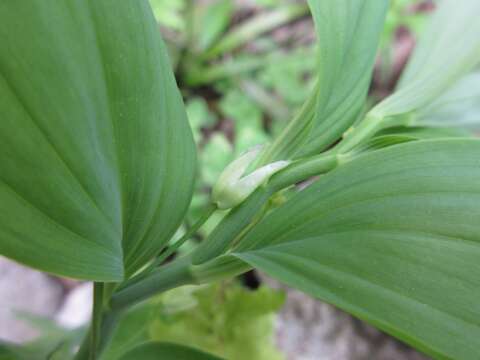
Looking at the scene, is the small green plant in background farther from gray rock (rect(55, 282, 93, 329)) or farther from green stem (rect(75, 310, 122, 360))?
gray rock (rect(55, 282, 93, 329))

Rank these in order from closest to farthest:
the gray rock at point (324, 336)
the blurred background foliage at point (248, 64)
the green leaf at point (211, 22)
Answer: the gray rock at point (324, 336) < the blurred background foliage at point (248, 64) < the green leaf at point (211, 22)

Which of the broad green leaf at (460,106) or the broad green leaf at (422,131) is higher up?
the broad green leaf at (422,131)

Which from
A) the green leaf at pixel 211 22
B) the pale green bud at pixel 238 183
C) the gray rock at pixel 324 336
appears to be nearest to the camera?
the pale green bud at pixel 238 183

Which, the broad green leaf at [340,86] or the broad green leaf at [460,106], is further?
the broad green leaf at [460,106]

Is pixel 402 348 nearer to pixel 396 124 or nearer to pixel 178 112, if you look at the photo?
pixel 396 124

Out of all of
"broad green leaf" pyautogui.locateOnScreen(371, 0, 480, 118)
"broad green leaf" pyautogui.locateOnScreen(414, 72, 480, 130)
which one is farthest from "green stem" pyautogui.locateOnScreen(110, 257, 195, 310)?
"broad green leaf" pyautogui.locateOnScreen(414, 72, 480, 130)

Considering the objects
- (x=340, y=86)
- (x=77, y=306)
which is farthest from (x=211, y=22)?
(x=340, y=86)

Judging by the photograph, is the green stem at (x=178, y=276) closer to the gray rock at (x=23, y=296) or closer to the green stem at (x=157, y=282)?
the green stem at (x=157, y=282)

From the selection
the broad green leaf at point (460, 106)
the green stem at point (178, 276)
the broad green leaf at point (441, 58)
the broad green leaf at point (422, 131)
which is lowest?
the broad green leaf at point (460, 106)

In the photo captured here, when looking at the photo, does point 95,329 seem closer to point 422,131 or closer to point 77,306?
point 422,131

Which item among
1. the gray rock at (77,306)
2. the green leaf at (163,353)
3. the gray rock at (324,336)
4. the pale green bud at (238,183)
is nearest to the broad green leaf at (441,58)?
the pale green bud at (238,183)
